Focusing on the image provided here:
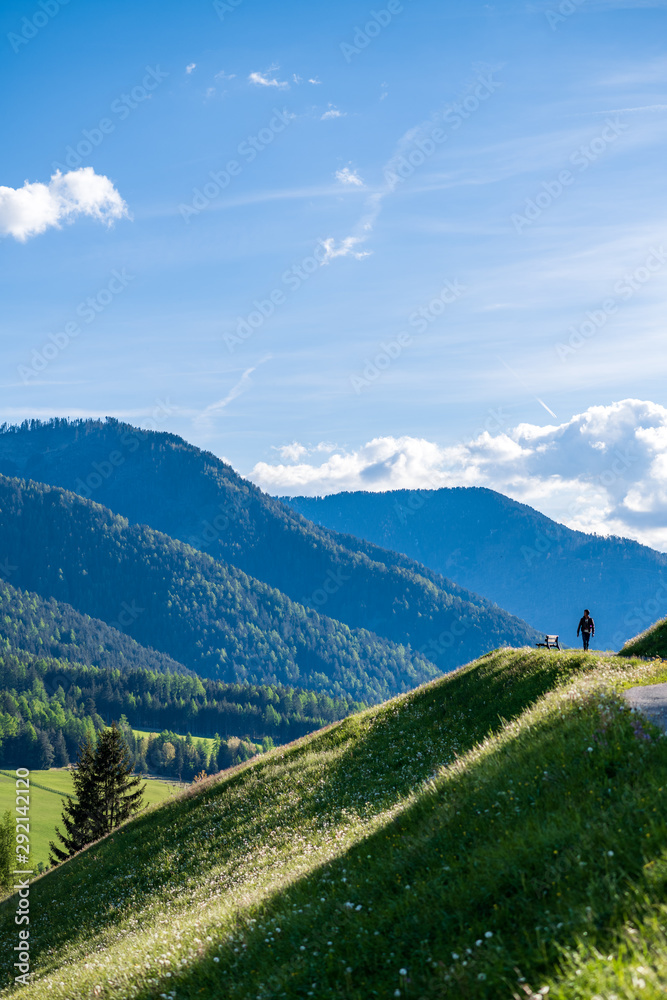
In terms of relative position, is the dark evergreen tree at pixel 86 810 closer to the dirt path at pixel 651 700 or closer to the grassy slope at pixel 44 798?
the grassy slope at pixel 44 798

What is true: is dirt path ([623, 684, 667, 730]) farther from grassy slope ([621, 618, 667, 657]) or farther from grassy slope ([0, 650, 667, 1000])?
grassy slope ([621, 618, 667, 657])

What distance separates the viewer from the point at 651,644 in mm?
27641

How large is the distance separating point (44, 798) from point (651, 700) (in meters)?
170

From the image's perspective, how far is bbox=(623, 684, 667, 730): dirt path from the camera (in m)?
11.9

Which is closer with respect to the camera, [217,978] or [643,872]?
[643,872]

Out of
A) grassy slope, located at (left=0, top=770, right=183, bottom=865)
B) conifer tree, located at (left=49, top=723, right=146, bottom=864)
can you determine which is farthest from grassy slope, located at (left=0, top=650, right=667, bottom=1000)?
grassy slope, located at (left=0, top=770, right=183, bottom=865)

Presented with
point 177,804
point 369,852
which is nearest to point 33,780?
point 177,804

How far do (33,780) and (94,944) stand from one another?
605 ft

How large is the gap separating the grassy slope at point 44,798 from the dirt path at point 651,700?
90.1 metres

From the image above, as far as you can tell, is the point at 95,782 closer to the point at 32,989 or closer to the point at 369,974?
the point at 32,989

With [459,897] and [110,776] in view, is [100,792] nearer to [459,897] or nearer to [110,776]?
[110,776]

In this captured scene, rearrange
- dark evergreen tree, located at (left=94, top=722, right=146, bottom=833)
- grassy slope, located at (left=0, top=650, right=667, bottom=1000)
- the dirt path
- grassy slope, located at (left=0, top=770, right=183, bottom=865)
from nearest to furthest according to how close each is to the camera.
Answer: grassy slope, located at (left=0, top=650, right=667, bottom=1000) < the dirt path < dark evergreen tree, located at (left=94, top=722, right=146, bottom=833) < grassy slope, located at (left=0, top=770, right=183, bottom=865)

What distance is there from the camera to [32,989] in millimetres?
15711

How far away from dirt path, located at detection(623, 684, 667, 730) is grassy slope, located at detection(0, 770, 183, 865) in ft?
296
